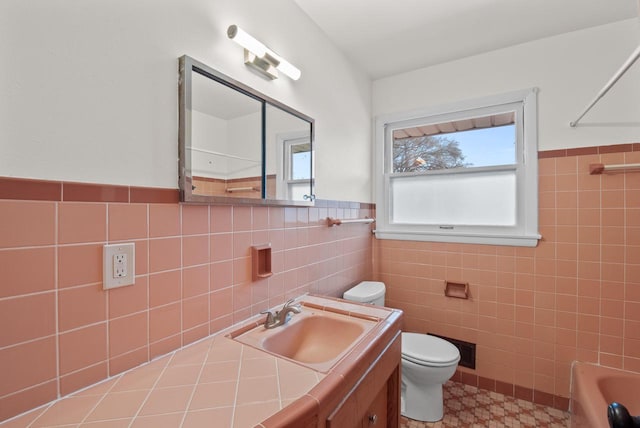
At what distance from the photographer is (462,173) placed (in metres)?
2.20

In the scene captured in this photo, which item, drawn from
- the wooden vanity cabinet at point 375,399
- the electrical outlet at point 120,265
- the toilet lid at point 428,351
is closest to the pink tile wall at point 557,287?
the toilet lid at point 428,351

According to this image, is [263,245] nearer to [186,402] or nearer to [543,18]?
[186,402]

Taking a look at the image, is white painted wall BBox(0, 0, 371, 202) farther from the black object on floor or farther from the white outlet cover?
the black object on floor

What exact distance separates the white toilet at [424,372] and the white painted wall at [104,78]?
1.46 metres

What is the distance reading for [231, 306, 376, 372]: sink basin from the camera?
1190 mm

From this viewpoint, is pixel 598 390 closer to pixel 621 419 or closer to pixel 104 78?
pixel 621 419

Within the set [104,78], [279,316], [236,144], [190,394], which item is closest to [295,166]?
[236,144]

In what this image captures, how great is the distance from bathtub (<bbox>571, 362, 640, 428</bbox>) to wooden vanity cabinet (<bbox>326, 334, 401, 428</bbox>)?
1.00 m

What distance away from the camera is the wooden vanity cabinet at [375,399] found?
89cm

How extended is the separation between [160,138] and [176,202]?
8.5 inches

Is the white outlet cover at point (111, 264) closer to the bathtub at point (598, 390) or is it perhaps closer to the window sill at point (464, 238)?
the window sill at point (464, 238)

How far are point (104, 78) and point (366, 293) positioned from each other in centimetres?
172

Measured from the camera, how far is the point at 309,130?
5.51 ft

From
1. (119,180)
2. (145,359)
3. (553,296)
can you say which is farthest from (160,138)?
(553,296)
